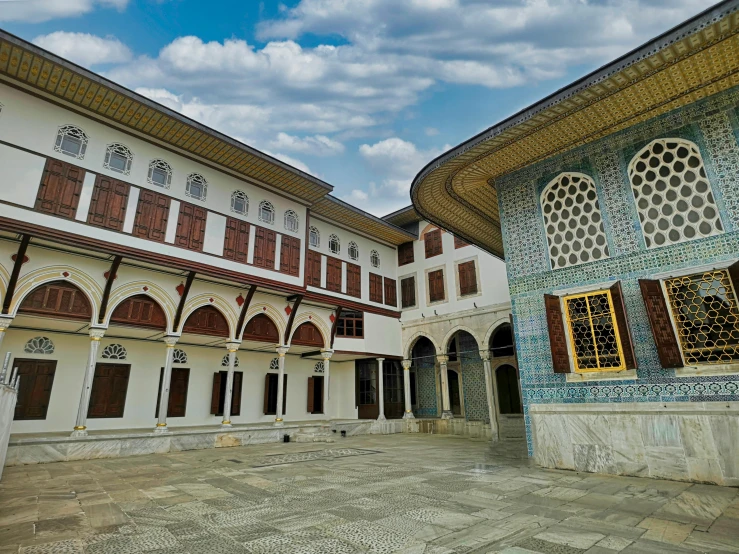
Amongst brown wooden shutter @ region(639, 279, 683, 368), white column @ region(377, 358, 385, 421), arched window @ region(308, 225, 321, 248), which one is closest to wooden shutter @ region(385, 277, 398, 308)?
white column @ region(377, 358, 385, 421)

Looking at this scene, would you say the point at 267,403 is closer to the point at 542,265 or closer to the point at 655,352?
the point at 542,265

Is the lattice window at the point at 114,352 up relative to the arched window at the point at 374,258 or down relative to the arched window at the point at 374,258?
down

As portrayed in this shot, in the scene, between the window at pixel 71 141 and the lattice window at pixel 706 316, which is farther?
the window at pixel 71 141

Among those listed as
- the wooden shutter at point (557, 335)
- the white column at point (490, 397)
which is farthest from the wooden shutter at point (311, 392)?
the wooden shutter at point (557, 335)

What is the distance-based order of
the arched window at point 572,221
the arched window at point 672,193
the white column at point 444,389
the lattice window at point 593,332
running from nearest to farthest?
1. the arched window at point 672,193
2. the lattice window at point 593,332
3. the arched window at point 572,221
4. the white column at point 444,389

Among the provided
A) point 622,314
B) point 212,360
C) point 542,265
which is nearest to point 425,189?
point 542,265

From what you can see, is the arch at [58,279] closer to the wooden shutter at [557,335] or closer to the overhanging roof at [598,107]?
the overhanging roof at [598,107]

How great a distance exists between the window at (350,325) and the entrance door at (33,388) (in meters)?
7.93

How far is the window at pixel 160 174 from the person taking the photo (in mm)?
9648

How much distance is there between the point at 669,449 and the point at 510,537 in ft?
10.5

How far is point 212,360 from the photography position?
12.4 meters

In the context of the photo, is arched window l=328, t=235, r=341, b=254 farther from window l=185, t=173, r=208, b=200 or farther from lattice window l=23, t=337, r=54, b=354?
lattice window l=23, t=337, r=54, b=354

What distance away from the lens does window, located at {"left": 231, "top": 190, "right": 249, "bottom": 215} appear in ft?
36.3

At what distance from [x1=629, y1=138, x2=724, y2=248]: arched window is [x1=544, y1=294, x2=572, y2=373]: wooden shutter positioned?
148cm
